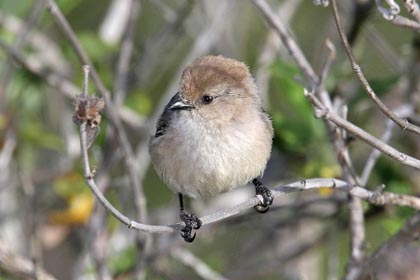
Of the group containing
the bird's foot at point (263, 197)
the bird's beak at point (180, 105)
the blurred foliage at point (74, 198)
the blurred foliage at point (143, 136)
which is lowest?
the bird's foot at point (263, 197)

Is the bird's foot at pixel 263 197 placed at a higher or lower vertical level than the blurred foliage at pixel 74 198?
lower

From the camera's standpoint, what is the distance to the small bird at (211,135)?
3807mm

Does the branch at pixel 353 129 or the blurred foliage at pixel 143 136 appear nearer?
the branch at pixel 353 129

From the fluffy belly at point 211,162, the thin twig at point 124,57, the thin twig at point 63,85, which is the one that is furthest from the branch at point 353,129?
the thin twig at point 63,85

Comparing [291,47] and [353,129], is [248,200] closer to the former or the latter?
[353,129]

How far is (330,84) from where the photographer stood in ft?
16.0

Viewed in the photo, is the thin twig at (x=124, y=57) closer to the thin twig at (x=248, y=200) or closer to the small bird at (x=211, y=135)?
the small bird at (x=211, y=135)

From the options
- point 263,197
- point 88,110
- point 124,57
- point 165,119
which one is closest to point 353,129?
point 263,197

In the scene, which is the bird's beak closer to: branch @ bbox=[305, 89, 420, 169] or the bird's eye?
the bird's eye

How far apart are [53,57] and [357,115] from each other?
215 cm

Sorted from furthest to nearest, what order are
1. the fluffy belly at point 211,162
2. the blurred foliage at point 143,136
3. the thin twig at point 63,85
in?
the thin twig at point 63,85, the blurred foliage at point 143,136, the fluffy belly at point 211,162

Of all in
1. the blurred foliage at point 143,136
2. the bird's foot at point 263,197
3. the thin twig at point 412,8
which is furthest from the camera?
the blurred foliage at point 143,136

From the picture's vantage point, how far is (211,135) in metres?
3.88

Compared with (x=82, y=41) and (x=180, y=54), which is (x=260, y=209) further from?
→ (x=180, y=54)
